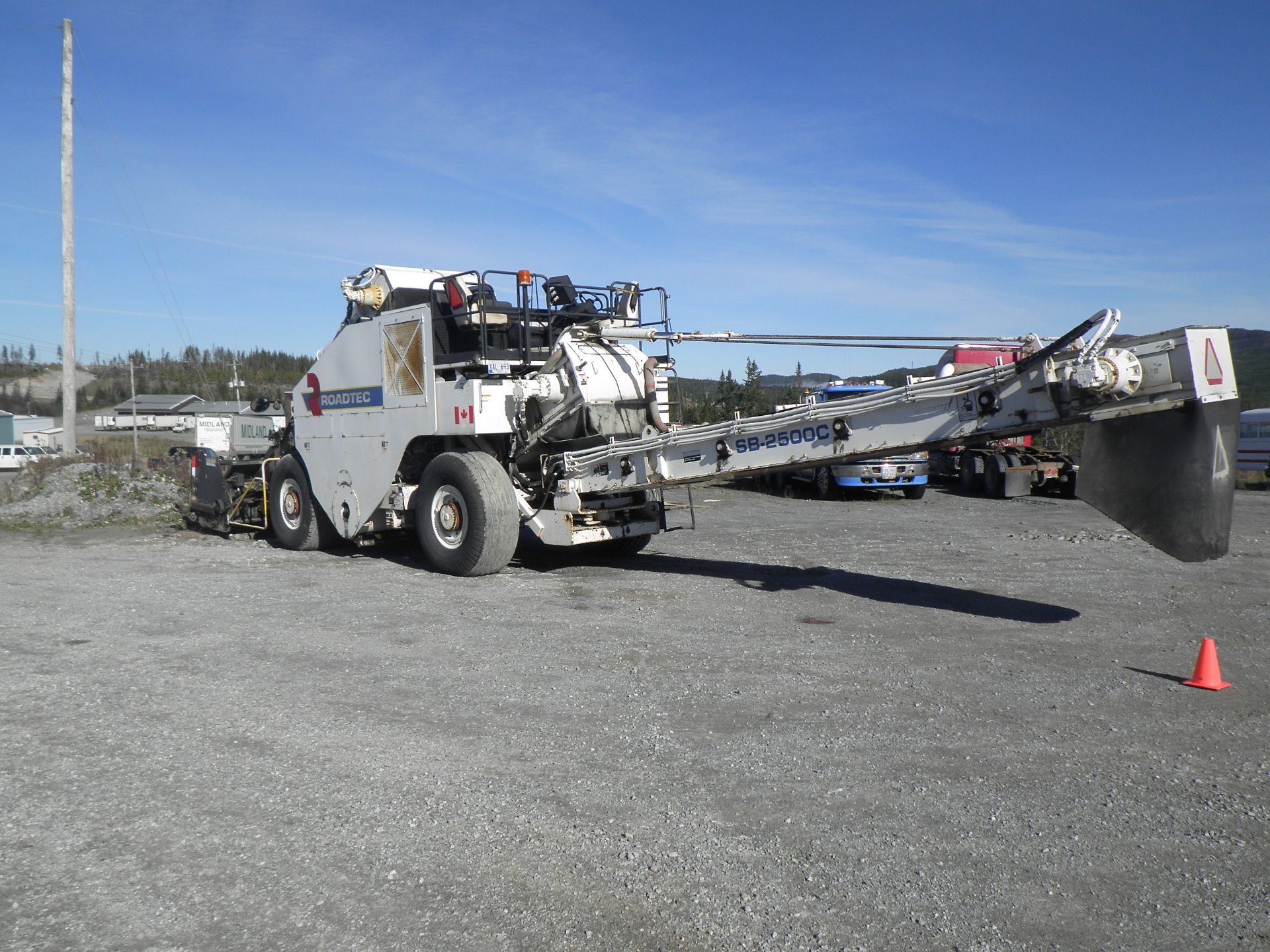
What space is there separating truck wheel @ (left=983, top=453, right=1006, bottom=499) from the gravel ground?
10.6m

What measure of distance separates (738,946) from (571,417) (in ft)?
23.2

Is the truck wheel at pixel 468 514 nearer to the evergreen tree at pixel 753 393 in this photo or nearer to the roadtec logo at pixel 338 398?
the roadtec logo at pixel 338 398

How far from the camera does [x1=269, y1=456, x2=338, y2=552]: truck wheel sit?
12094mm

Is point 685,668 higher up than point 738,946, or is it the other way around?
point 685,668

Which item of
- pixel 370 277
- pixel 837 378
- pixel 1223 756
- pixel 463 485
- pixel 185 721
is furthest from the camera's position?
pixel 837 378

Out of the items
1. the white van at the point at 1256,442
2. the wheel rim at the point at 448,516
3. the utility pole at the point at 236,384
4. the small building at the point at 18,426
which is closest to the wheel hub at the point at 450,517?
the wheel rim at the point at 448,516

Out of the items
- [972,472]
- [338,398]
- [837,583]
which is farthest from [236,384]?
[837,583]

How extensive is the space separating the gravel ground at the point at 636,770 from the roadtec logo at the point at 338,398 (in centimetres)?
278

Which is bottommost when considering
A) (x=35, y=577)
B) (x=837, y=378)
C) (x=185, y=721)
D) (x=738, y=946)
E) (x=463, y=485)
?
(x=738, y=946)

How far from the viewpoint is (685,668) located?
630cm

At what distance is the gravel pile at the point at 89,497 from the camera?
15633 mm

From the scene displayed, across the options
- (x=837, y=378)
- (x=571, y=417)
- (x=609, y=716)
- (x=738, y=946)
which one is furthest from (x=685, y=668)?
(x=837, y=378)

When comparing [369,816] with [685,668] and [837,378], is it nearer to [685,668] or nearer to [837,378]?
[685,668]

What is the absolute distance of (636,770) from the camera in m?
4.54
